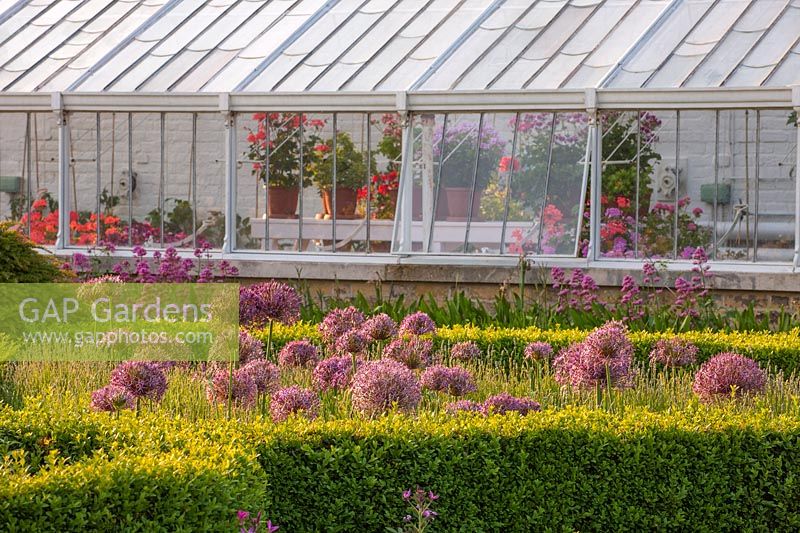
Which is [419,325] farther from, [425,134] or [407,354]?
[425,134]

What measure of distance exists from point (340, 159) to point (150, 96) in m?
2.07

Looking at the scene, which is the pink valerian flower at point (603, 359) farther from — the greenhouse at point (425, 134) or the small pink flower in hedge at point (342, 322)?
the greenhouse at point (425, 134)

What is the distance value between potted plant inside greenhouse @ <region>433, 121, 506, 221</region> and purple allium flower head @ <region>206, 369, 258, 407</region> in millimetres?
6310

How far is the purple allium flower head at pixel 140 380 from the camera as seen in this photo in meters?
5.99

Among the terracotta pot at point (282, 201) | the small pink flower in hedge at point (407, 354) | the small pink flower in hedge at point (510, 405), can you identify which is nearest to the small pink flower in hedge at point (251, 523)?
the small pink flower in hedge at point (510, 405)

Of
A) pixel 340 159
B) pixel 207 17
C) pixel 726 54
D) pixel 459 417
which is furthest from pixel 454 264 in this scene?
pixel 459 417

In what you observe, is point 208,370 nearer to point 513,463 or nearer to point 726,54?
point 513,463

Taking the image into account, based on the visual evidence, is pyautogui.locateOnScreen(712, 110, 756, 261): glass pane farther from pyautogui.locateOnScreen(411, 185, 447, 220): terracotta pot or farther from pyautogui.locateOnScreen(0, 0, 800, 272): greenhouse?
pyautogui.locateOnScreen(411, 185, 447, 220): terracotta pot

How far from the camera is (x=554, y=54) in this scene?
12398 mm

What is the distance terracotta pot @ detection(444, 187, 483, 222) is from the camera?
12.4 metres

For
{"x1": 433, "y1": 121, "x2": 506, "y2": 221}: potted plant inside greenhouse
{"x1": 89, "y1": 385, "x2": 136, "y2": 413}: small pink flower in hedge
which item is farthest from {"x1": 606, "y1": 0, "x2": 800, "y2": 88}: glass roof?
{"x1": 89, "y1": 385, "x2": 136, "y2": 413}: small pink flower in hedge

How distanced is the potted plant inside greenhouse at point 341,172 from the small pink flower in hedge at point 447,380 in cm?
628

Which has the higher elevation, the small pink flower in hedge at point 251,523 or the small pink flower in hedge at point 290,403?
the small pink flower in hedge at point 290,403

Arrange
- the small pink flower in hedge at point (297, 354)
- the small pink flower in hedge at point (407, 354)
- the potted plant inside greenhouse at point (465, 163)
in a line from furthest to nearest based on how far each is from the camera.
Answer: the potted plant inside greenhouse at point (465, 163)
the small pink flower in hedge at point (407, 354)
the small pink flower in hedge at point (297, 354)
